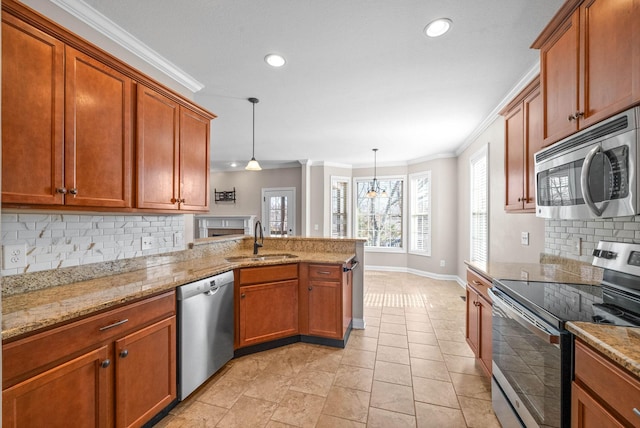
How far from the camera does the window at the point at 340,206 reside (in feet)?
22.9

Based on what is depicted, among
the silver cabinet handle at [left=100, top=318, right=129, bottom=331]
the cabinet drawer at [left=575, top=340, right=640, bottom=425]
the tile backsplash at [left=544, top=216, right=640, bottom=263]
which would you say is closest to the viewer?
the cabinet drawer at [left=575, top=340, right=640, bottom=425]

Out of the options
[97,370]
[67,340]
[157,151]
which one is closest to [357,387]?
[97,370]

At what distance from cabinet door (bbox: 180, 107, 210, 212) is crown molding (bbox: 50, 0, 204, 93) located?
48 centimetres

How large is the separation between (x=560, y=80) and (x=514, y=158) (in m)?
0.86

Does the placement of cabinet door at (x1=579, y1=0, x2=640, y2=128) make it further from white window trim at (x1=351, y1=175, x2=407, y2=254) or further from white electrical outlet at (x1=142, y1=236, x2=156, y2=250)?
white window trim at (x1=351, y1=175, x2=407, y2=254)

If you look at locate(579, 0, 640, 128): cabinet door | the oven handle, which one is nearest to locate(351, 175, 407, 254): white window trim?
the oven handle

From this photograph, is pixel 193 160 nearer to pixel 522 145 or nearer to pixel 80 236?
pixel 80 236

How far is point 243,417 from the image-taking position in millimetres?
1973

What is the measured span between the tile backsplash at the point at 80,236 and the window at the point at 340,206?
464 cm

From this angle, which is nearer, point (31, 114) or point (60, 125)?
point (31, 114)

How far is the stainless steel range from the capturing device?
129cm

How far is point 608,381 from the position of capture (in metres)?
1.06

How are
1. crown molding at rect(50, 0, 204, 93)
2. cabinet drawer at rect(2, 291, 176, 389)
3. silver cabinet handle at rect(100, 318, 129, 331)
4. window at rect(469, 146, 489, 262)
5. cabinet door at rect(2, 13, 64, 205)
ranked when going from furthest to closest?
window at rect(469, 146, 489, 262)
crown molding at rect(50, 0, 204, 93)
silver cabinet handle at rect(100, 318, 129, 331)
cabinet door at rect(2, 13, 64, 205)
cabinet drawer at rect(2, 291, 176, 389)

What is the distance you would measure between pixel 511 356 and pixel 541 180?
1172 millimetres
